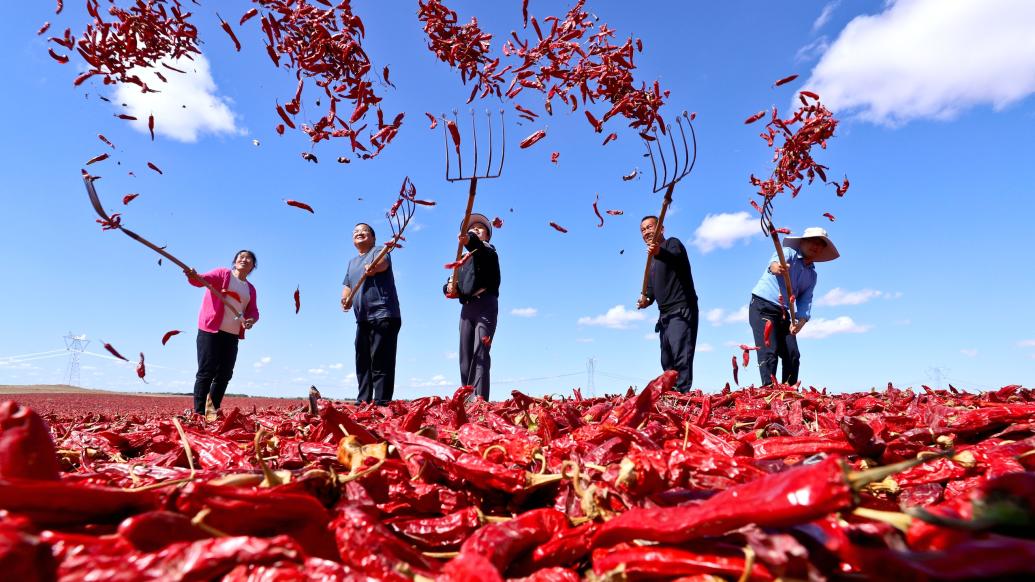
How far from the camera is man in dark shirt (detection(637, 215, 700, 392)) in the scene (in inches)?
315

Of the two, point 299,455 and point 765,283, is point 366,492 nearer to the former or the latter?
point 299,455

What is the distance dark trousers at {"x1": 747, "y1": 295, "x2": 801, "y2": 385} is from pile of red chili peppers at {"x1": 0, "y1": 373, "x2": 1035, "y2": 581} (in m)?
6.34

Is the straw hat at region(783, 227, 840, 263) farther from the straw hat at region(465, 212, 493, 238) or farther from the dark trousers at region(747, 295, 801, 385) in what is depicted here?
the straw hat at region(465, 212, 493, 238)

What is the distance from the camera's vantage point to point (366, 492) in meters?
1.61

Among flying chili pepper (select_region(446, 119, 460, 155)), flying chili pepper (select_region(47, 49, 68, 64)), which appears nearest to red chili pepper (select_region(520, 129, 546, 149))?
flying chili pepper (select_region(446, 119, 460, 155))

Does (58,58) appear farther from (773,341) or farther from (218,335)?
(773,341)

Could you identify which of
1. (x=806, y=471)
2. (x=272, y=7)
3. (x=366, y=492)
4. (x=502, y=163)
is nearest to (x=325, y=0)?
(x=272, y=7)

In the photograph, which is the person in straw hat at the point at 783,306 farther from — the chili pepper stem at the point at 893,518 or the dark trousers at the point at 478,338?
the chili pepper stem at the point at 893,518

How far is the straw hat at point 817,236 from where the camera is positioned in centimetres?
887

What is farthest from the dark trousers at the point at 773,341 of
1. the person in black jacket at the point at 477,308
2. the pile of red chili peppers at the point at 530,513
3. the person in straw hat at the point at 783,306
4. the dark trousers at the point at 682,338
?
the pile of red chili peppers at the point at 530,513

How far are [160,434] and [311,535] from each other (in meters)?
2.35

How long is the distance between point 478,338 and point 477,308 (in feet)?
1.44

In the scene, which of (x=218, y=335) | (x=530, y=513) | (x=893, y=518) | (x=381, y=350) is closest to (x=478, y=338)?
(x=381, y=350)

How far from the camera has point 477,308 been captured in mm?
8367
